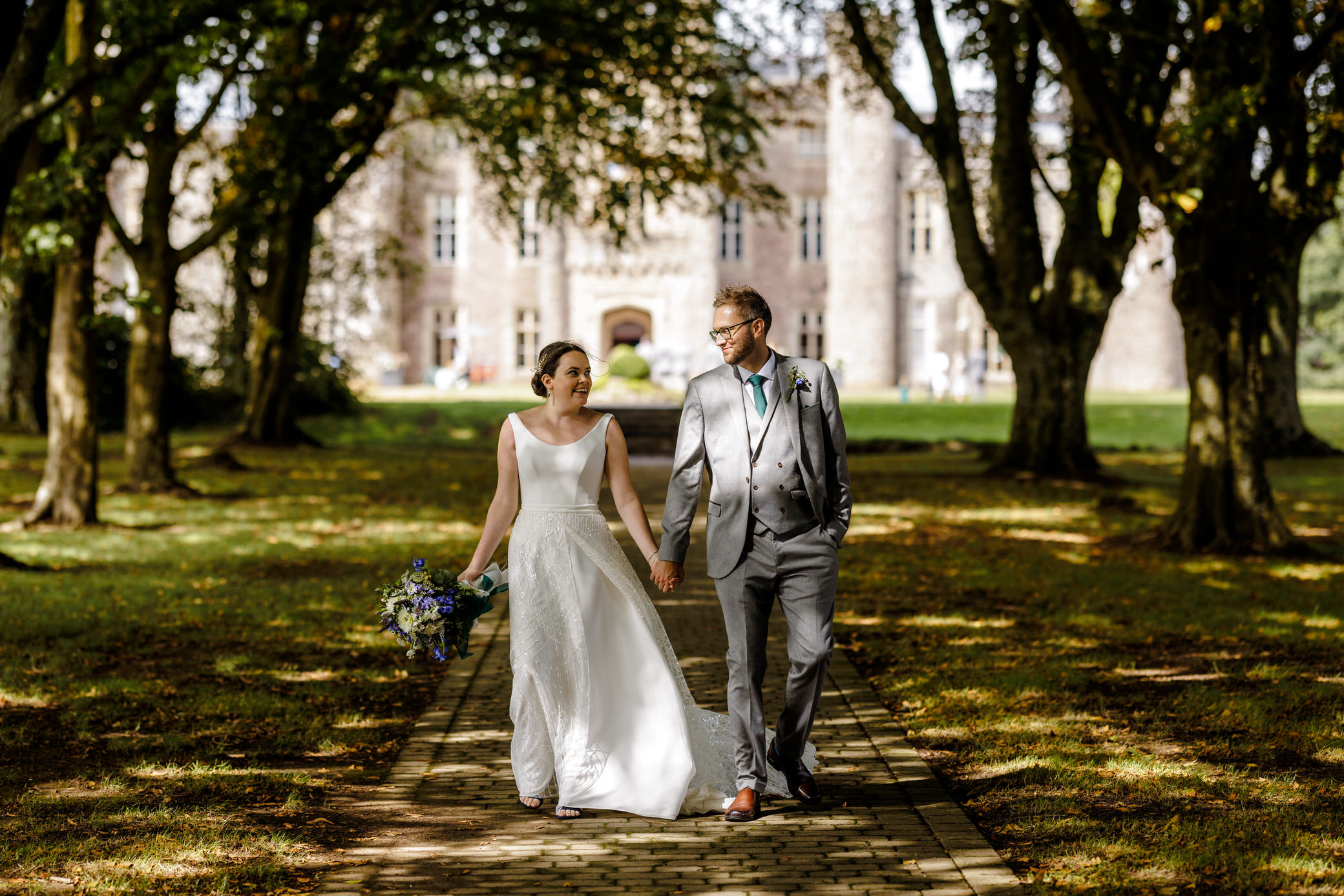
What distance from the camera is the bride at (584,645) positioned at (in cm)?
464

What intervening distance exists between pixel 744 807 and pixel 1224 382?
28.0ft

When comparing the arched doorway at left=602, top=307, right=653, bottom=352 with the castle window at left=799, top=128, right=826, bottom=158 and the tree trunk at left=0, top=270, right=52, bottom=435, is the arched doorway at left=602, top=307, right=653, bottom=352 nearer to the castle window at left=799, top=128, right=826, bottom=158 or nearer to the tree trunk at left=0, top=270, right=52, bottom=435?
the castle window at left=799, top=128, right=826, bottom=158

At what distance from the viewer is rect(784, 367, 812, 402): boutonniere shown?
4508 millimetres

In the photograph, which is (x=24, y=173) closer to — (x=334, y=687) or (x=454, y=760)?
(x=334, y=687)

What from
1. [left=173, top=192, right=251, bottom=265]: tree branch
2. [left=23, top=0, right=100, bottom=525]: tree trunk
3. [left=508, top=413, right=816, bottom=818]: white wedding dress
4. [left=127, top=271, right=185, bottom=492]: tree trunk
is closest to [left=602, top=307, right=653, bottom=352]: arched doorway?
[left=127, top=271, right=185, bottom=492]: tree trunk

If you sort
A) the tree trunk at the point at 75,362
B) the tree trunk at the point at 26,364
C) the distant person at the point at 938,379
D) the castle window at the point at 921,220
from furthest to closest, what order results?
the castle window at the point at 921,220, the distant person at the point at 938,379, the tree trunk at the point at 26,364, the tree trunk at the point at 75,362

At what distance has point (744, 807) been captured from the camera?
4555 mm

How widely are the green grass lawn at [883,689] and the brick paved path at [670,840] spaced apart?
19 cm

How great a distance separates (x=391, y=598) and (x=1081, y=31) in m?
9.17

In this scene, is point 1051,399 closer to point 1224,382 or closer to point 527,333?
point 1224,382

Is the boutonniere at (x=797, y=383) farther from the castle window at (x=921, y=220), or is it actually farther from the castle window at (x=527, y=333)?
the castle window at (x=921, y=220)

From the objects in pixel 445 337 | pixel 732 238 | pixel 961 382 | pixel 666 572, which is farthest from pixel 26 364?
pixel 732 238

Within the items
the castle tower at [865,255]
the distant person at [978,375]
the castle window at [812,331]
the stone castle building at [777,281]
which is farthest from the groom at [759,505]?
the castle window at [812,331]

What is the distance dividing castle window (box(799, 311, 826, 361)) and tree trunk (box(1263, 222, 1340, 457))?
24713 millimetres
